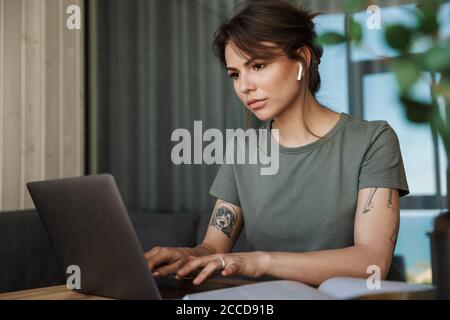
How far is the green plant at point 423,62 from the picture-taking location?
0.25 meters

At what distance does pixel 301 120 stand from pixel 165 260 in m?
0.57

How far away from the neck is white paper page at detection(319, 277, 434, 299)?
69 centimetres

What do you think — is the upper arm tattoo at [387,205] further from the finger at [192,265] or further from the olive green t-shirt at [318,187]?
the finger at [192,265]

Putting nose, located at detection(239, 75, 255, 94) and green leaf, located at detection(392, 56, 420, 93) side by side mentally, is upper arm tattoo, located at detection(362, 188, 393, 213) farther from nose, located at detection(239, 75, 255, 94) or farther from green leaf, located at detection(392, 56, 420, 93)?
green leaf, located at detection(392, 56, 420, 93)

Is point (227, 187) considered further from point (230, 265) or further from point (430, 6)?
point (430, 6)

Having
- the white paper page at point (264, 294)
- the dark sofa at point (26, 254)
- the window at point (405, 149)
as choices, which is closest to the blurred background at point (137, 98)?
the window at point (405, 149)

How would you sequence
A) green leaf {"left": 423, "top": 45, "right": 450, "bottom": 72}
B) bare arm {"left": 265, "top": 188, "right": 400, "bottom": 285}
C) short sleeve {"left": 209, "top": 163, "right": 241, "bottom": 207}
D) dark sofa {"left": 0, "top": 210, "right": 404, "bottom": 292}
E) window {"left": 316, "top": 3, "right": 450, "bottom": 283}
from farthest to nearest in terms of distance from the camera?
window {"left": 316, "top": 3, "right": 450, "bottom": 283} < dark sofa {"left": 0, "top": 210, "right": 404, "bottom": 292} < short sleeve {"left": 209, "top": 163, "right": 241, "bottom": 207} < bare arm {"left": 265, "top": 188, "right": 400, "bottom": 285} < green leaf {"left": 423, "top": 45, "right": 450, "bottom": 72}

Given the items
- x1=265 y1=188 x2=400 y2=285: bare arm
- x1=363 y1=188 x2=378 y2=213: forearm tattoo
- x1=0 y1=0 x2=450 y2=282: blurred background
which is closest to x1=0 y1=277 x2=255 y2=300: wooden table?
x1=265 y1=188 x2=400 y2=285: bare arm

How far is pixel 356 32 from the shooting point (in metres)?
0.31

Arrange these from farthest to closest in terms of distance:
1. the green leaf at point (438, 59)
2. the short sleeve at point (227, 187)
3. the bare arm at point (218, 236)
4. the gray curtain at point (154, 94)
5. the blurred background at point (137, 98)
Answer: the gray curtain at point (154, 94) → the blurred background at point (137, 98) → the short sleeve at point (227, 187) → the bare arm at point (218, 236) → the green leaf at point (438, 59)

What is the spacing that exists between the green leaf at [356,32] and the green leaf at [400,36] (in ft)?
0.14

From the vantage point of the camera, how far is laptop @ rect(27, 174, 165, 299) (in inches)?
27.0
